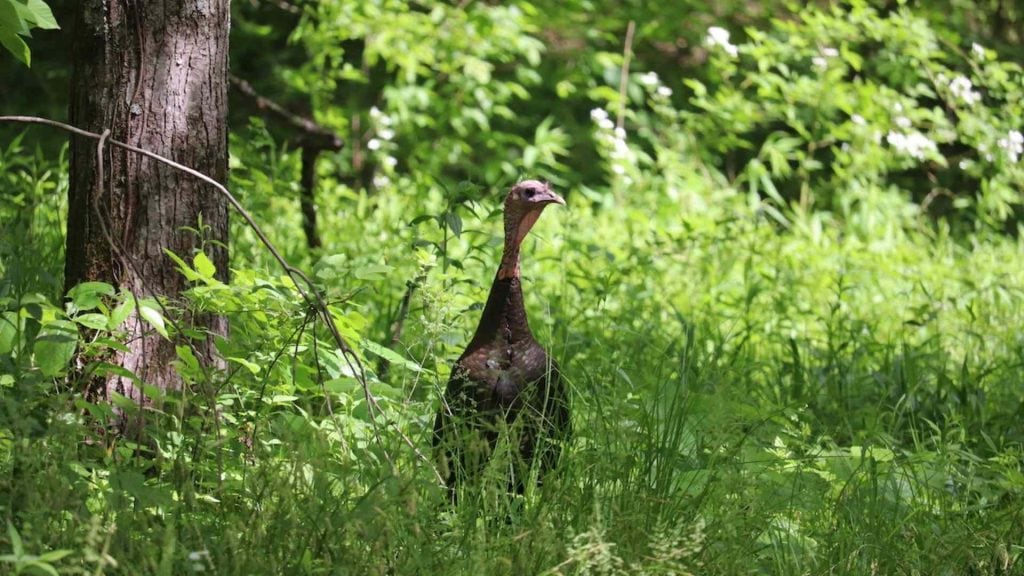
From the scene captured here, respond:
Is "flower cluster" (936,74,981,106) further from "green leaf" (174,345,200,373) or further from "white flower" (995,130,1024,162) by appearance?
"green leaf" (174,345,200,373)

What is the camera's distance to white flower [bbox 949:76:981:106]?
7.38 m

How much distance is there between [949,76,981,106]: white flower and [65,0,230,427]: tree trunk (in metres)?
5.26

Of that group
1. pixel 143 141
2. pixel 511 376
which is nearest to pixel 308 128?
pixel 143 141

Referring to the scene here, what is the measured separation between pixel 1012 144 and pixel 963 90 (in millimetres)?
426

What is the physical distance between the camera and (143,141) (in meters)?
3.24

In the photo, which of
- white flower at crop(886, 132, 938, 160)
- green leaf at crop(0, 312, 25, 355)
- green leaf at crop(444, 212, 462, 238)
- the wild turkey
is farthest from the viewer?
white flower at crop(886, 132, 938, 160)

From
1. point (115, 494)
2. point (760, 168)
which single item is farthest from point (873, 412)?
point (760, 168)

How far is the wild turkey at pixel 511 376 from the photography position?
3174 mm

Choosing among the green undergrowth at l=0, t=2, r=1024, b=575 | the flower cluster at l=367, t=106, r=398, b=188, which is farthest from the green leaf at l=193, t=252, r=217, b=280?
the flower cluster at l=367, t=106, r=398, b=188

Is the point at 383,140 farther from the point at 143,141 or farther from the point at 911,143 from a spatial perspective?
the point at 143,141

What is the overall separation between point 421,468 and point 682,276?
3442 millimetres

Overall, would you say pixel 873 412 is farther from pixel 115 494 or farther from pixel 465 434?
pixel 115 494

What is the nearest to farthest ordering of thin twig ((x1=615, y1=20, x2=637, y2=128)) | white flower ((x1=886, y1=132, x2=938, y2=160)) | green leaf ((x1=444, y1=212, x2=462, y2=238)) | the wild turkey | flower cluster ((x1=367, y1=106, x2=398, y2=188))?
the wild turkey
green leaf ((x1=444, y1=212, x2=462, y2=238))
flower cluster ((x1=367, y1=106, x2=398, y2=188))
white flower ((x1=886, y1=132, x2=938, y2=160))
thin twig ((x1=615, y1=20, x2=637, y2=128))

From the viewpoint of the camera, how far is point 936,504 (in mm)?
3342
